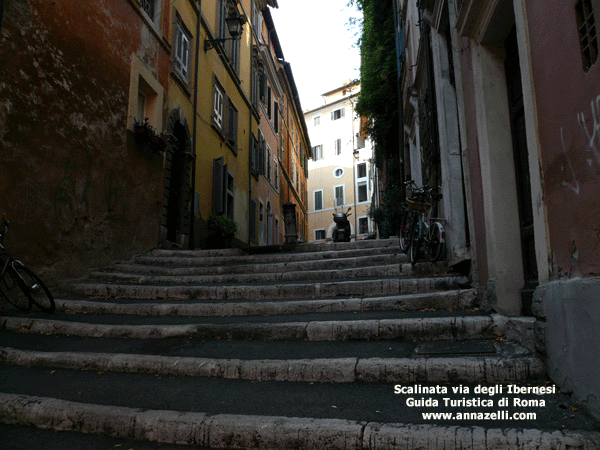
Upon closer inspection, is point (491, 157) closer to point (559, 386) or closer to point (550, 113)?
point (550, 113)

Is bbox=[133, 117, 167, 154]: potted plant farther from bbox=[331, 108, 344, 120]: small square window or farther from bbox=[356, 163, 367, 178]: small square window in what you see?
bbox=[331, 108, 344, 120]: small square window

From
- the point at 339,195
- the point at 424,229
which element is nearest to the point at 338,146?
the point at 339,195

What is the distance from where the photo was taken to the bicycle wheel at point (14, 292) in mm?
5282

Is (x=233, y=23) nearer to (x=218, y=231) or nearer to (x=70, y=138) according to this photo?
(x=218, y=231)

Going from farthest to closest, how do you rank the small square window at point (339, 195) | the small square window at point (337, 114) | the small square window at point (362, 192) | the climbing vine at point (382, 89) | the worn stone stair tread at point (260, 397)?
1. the small square window at point (337, 114)
2. the small square window at point (339, 195)
3. the small square window at point (362, 192)
4. the climbing vine at point (382, 89)
5. the worn stone stair tread at point (260, 397)

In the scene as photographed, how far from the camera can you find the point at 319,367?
3.26m

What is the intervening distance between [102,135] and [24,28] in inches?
82.7

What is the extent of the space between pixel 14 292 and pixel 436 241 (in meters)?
5.27

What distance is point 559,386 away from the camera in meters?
2.68

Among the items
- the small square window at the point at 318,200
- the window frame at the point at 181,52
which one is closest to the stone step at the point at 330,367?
the window frame at the point at 181,52

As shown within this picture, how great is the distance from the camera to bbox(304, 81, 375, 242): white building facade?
38.2 m

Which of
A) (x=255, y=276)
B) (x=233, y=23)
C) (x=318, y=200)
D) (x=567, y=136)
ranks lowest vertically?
(x=255, y=276)

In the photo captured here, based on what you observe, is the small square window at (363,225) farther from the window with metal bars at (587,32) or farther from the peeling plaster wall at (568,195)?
the window with metal bars at (587,32)

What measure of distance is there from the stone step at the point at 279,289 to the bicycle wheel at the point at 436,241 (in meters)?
0.68
